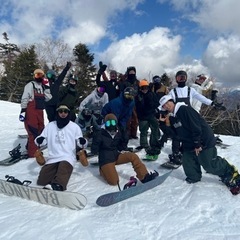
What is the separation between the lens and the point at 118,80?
8.45 metres

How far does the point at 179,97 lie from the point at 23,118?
152 inches

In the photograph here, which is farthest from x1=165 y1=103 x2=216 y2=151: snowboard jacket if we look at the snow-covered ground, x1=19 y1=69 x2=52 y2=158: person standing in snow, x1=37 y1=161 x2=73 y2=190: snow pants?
x1=19 y1=69 x2=52 y2=158: person standing in snow

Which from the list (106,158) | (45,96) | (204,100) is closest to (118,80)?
(45,96)

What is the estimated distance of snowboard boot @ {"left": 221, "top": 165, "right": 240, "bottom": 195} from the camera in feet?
16.5

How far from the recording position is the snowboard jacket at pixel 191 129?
5148 mm

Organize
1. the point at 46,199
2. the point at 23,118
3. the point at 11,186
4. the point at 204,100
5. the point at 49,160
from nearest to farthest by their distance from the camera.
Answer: the point at 46,199 → the point at 11,186 → the point at 49,160 → the point at 204,100 → the point at 23,118

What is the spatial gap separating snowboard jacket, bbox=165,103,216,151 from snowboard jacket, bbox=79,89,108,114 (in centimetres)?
291

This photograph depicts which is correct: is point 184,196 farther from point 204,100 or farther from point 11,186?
point 11,186

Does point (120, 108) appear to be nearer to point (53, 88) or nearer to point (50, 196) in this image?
point (53, 88)

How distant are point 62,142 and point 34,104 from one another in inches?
89.0

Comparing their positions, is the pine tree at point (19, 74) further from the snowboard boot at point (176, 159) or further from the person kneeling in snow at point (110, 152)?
the person kneeling in snow at point (110, 152)

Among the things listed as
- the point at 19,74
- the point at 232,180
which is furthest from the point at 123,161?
the point at 19,74

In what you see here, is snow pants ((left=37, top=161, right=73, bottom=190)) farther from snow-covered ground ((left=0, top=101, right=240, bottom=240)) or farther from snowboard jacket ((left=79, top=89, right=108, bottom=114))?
snowboard jacket ((left=79, top=89, right=108, bottom=114))

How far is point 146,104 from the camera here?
7633 mm
